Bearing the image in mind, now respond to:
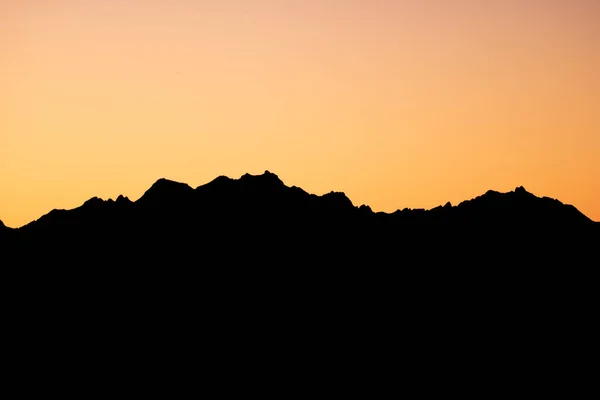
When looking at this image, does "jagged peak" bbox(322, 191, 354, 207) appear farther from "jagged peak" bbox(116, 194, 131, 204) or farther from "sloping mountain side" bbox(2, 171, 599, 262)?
"jagged peak" bbox(116, 194, 131, 204)

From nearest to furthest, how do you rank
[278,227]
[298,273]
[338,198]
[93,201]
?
[298,273] → [278,227] → [93,201] → [338,198]

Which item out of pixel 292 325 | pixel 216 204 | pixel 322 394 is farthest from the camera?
pixel 216 204

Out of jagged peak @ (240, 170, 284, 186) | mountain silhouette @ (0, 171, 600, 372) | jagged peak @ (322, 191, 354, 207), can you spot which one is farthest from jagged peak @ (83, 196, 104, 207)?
jagged peak @ (322, 191, 354, 207)

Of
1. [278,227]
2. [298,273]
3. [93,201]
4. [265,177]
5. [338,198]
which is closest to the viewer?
[298,273]

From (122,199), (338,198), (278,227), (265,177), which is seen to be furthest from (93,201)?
(338,198)

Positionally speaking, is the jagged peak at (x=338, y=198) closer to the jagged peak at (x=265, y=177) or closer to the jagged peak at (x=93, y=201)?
the jagged peak at (x=265, y=177)

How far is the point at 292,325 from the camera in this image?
8800 cm

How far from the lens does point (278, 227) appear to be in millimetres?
98500

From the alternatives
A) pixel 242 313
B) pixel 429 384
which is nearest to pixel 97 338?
pixel 242 313

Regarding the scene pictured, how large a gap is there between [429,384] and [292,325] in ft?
53.6

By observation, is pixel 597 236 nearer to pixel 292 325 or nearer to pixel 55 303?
pixel 292 325

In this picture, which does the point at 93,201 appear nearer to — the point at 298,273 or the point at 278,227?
the point at 278,227

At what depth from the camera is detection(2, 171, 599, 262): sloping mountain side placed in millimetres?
95938

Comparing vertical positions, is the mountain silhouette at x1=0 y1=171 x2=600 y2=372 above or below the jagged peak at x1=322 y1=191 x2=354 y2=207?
below
